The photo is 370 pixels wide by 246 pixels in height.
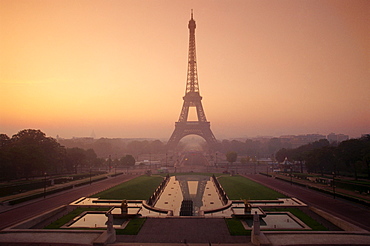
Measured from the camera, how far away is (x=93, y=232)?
1717 centimetres

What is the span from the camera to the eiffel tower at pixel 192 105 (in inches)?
2931

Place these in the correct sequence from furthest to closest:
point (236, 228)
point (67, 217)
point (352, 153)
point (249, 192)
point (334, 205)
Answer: point (352, 153) → point (249, 192) → point (334, 205) → point (67, 217) → point (236, 228)

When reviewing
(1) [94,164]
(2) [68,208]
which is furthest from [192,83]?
(2) [68,208]

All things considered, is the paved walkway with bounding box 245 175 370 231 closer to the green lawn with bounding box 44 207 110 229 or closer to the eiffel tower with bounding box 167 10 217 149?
the green lawn with bounding box 44 207 110 229

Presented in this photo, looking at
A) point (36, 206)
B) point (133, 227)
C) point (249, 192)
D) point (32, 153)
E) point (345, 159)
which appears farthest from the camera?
Result: point (345, 159)

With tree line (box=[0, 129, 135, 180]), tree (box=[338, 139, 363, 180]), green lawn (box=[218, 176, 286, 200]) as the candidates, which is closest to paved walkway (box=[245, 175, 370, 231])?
green lawn (box=[218, 176, 286, 200])

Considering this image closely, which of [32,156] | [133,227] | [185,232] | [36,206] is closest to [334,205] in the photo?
[185,232]

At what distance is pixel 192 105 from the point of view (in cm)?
8175

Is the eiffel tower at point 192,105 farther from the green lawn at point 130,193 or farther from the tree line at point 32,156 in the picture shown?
the green lawn at point 130,193

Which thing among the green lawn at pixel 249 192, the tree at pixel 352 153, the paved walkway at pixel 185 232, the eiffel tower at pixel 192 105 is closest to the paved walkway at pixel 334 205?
the green lawn at pixel 249 192

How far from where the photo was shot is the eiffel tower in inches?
2931

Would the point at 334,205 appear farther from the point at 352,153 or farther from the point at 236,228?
the point at 352,153

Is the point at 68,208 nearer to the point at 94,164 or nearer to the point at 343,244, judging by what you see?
the point at 343,244

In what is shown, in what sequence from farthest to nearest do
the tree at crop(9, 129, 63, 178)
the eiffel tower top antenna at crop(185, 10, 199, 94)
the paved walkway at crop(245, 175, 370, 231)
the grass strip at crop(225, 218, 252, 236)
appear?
the eiffel tower top antenna at crop(185, 10, 199, 94) → the tree at crop(9, 129, 63, 178) → the paved walkway at crop(245, 175, 370, 231) → the grass strip at crop(225, 218, 252, 236)
